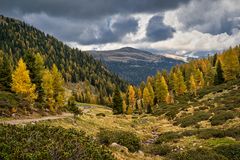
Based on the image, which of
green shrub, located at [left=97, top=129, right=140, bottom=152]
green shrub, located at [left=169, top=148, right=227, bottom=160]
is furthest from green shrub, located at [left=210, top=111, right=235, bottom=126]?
green shrub, located at [left=97, top=129, right=140, bottom=152]

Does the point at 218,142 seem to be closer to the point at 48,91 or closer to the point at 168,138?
the point at 168,138

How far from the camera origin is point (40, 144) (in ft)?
32.7

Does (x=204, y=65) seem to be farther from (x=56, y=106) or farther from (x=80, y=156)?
A: (x=80, y=156)

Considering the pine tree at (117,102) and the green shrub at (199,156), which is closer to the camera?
the green shrub at (199,156)

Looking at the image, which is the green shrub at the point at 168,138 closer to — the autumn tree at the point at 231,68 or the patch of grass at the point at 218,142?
the patch of grass at the point at 218,142

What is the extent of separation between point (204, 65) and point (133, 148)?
131m

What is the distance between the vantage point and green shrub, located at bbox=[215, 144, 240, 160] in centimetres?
1908

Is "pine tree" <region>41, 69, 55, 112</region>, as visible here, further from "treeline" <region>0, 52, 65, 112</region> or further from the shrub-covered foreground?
the shrub-covered foreground

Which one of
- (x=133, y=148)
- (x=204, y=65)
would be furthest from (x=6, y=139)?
(x=204, y=65)

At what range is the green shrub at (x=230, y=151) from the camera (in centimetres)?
1908

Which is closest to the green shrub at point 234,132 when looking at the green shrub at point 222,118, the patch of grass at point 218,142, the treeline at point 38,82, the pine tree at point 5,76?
the patch of grass at point 218,142

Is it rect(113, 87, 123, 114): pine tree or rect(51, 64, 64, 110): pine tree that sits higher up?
rect(51, 64, 64, 110): pine tree

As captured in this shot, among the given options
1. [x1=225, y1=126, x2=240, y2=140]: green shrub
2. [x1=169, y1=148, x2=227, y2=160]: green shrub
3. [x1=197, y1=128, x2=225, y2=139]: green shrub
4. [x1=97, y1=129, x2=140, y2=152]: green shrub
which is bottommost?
[x1=197, y1=128, x2=225, y2=139]: green shrub

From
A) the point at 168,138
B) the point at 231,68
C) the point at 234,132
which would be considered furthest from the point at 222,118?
the point at 231,68
